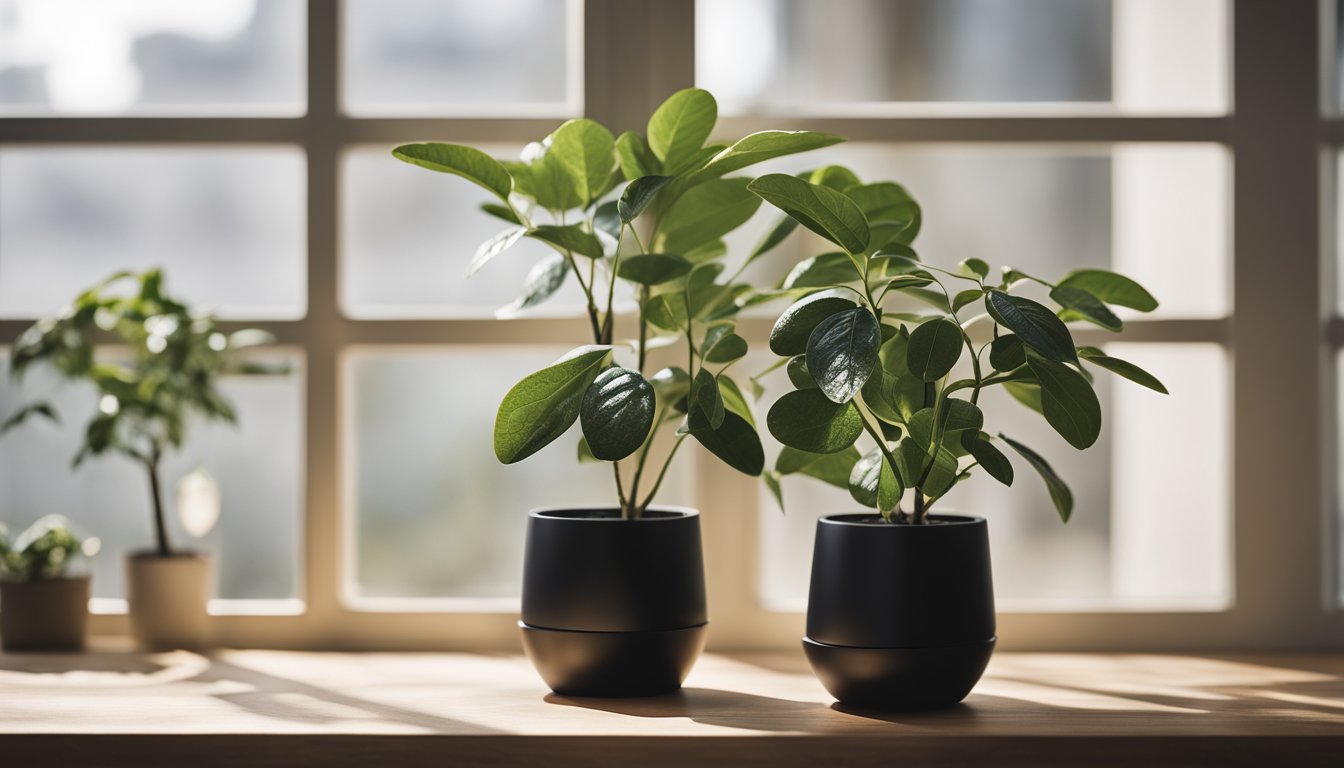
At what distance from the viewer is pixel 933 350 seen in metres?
1.03

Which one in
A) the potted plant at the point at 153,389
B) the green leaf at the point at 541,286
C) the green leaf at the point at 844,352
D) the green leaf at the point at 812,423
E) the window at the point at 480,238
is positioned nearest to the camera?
the green leaf at the point at 844,352

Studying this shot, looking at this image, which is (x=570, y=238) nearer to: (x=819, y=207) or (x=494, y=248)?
(x=494, y=248)

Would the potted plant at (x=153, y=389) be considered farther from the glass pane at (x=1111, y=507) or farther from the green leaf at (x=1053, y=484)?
the green leaf at (x=1053, y=484)

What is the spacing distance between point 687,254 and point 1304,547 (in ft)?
2.86

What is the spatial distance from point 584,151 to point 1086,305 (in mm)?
500

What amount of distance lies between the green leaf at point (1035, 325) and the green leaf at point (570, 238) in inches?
14.9

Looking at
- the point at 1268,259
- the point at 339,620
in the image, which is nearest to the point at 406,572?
the point at 339,620

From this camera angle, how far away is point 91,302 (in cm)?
137

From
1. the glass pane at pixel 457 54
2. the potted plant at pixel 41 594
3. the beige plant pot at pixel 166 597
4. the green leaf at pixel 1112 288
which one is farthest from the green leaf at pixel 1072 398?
the potted plant at pixel 41 594

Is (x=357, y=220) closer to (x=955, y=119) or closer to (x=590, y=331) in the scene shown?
(x=590, y=331)

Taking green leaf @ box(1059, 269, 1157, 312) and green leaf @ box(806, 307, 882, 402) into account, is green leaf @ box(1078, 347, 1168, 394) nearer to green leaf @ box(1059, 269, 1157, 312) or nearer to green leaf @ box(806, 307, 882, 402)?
green leaf @ box(1059, 269, 1157, 312)

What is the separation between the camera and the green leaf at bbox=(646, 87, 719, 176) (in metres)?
1.12

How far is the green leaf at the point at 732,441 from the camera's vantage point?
3.50 ft

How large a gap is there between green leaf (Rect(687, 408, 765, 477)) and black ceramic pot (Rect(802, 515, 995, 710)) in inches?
4.7
